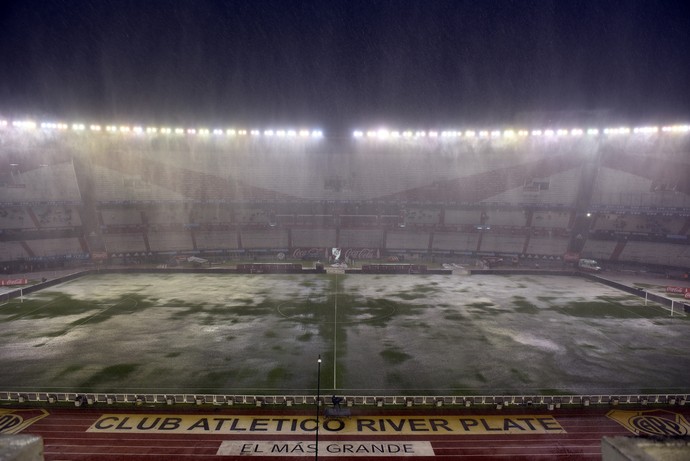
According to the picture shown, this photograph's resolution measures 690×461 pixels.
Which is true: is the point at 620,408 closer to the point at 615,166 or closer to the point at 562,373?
the point at 562,373

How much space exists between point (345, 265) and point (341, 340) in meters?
27.7

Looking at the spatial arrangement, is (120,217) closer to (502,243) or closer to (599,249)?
(502,243)

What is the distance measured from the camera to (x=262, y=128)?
2699 inches

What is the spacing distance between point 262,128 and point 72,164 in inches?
1313

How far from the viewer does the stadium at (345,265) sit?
24406mm

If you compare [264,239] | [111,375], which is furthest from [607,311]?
[264,239]

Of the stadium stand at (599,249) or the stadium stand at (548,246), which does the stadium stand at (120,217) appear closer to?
the stadium stand at (548,246)

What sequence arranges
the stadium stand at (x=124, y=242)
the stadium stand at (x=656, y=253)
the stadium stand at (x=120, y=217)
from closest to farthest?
the stadium stand at (x=656, y=253), the stadium stand at (x=124, y=242), the stadium stand at (x=120, y=217)

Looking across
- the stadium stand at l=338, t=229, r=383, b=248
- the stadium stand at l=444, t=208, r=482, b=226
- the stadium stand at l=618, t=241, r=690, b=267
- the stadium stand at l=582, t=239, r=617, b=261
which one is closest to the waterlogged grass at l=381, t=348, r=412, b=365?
the stadium stand at l=338, t=229, r=383, b=248

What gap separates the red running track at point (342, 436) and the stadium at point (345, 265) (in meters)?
0.81

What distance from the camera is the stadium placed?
24406 mm

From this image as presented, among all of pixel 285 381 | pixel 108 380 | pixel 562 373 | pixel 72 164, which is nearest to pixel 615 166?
pixel 562 373

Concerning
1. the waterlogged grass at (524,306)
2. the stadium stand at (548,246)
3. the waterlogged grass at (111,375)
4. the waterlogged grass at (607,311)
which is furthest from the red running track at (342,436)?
the stadium stand at (548,246)

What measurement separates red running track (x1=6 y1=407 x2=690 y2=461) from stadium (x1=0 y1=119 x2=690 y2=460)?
81 centimetres
